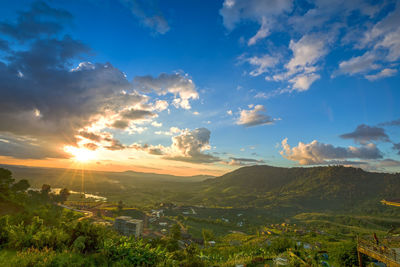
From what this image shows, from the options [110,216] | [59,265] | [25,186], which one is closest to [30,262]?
[59,265]

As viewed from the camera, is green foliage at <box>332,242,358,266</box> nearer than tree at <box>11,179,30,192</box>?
Yes

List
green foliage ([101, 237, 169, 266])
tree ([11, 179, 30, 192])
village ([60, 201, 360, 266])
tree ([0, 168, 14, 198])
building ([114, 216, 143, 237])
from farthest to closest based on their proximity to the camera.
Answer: building ([114, 216, 143, 237]) → village ([60, 201, 360, 266]) → tree ([11, 179, 30, 192]) → tree ([0, 168, 14, 198]) → green foliage ([101, 237, 169, 266])

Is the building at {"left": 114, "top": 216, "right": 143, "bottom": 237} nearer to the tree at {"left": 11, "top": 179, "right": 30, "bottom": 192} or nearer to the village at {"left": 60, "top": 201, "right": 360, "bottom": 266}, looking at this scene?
the village at {"left": 60, "top": 201, "right": 360, "bottom": 266}

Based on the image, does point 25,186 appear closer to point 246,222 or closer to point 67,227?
point 67,227

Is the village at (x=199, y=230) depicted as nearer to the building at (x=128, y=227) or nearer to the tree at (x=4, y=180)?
the building at (x=128, y=227)

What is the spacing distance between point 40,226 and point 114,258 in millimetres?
6533

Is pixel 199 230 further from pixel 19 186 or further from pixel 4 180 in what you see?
pixel 4 180

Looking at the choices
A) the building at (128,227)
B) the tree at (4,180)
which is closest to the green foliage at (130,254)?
the tree at (4,180)

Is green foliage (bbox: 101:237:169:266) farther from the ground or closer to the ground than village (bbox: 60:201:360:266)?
farther from the ground

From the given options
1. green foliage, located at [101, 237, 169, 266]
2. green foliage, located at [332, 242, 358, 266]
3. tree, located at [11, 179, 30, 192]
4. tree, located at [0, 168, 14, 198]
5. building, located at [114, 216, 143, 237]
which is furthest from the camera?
building, located at [114, 216, 143, 237]

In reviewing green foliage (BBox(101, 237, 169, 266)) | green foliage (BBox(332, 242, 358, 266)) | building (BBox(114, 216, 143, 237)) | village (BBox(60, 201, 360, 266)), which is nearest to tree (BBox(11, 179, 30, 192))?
village (BBox(60, 201, 360, 266))

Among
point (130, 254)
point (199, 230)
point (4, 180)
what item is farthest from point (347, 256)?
point (199, 230)

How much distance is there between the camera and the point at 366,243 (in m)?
18.4

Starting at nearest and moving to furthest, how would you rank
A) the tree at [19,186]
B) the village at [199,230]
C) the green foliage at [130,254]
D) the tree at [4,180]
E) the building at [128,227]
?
the green foliage at [130,254]
the tree at [4,180]
the tree at [19,186]
the village at [199,230]
the building at [128,227]
